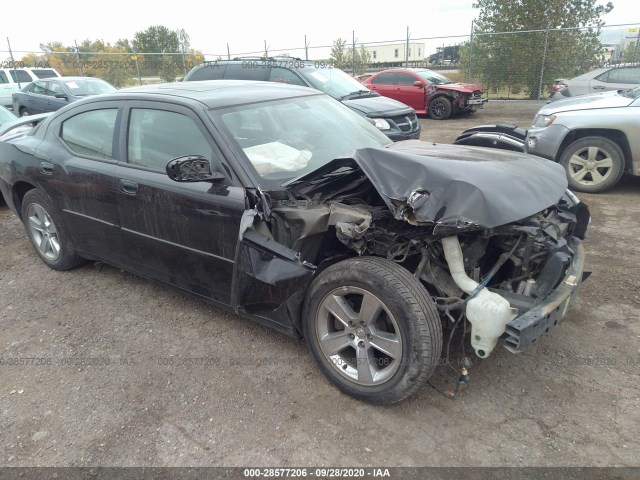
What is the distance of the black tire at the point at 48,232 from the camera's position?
4129mm

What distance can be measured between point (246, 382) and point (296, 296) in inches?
24.8

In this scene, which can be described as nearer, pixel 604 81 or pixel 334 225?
pixel 334 225

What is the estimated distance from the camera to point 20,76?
16.9 m

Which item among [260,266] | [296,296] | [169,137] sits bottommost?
[296,296]

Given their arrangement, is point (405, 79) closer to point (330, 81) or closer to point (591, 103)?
point (330, 81)

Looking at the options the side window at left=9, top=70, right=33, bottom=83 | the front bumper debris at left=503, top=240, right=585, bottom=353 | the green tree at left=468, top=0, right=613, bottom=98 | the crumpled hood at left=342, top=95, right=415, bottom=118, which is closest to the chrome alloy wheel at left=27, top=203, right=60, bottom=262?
the front bumper debris at left=503, top=240, right=585, bottom=353

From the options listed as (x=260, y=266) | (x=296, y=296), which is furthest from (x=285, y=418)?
(x=260, y=266)

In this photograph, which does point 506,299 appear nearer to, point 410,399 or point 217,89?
point 410,399

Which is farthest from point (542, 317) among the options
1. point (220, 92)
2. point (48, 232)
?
point (48, 232)

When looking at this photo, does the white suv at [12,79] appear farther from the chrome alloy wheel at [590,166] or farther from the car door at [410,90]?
the chrome alloy wheel at [590,166]

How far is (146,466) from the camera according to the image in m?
2.26

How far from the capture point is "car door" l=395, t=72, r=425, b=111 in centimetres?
1408

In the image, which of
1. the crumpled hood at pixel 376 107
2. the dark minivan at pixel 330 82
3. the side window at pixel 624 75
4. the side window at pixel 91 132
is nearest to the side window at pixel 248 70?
the dark minivan at pixel 330 82

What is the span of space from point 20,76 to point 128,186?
57.6 feet
